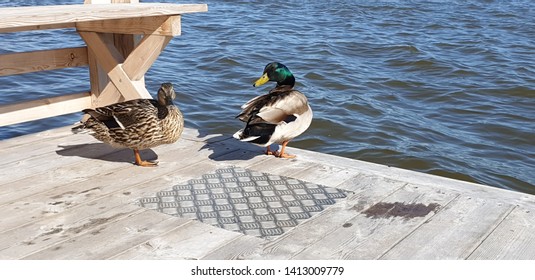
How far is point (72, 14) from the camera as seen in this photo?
4770mm

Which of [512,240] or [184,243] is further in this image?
[512,240]

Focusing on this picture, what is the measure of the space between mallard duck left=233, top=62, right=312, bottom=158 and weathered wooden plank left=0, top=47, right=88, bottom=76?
1.81 meters

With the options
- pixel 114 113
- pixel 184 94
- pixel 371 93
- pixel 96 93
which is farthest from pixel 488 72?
pixel 114 113

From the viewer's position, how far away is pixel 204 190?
4.73 m

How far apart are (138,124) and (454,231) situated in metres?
2.31

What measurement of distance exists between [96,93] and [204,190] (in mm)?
2252

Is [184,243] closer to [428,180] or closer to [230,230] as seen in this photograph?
[230,230]

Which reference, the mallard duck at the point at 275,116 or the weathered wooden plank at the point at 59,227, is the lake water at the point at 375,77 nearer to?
the mallard duck at the point at 275,116

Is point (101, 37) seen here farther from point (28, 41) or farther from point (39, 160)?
point (28, 41)

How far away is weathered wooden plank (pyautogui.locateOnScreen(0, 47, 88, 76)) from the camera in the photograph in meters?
5.85

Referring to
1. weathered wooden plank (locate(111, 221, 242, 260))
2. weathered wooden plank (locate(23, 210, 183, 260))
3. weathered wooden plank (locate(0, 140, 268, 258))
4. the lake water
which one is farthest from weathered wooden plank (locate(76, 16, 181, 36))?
the lake water

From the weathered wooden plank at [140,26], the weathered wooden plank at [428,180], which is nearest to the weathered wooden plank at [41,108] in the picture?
the weathered wooden plank at [140,26]

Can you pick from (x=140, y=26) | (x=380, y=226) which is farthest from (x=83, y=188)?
(x=380, y=226)

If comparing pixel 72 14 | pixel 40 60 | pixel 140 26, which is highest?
pixel 72 14
